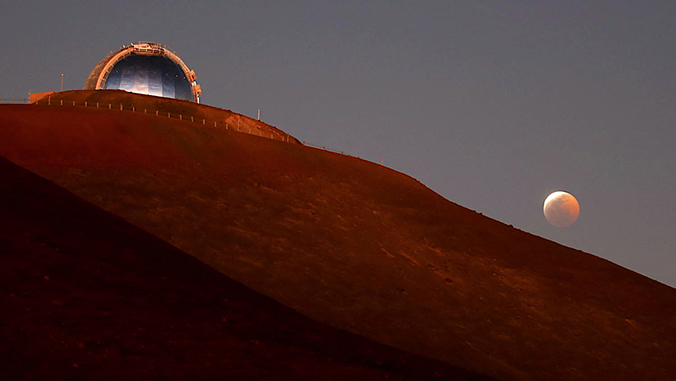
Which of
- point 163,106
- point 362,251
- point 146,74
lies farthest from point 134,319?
point 146,74

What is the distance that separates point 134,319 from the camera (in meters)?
17.3

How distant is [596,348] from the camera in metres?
27.2

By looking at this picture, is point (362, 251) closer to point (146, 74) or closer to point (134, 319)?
point (134, 319)

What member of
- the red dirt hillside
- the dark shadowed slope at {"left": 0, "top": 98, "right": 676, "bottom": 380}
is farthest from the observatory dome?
the dark shadowed slope at {"left": 0, "top": 98, "right": 676, "bottom": 380}

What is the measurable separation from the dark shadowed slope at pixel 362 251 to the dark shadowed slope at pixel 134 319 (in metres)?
2.16

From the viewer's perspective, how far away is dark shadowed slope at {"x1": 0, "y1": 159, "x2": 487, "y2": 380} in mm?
14719

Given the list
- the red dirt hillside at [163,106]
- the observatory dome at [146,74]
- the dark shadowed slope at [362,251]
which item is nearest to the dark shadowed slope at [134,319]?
the dark shadowed slope at [362,251]

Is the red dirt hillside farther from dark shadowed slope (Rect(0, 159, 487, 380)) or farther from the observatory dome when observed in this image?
dark shadowed slope (Rect(0, 159, 487, 380))

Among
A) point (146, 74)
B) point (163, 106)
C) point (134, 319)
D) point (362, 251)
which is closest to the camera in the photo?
point (134, 319)

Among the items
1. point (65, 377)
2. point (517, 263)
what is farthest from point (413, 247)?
point (65, 377)

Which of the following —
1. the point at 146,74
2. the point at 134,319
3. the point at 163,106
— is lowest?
the point at 134,319

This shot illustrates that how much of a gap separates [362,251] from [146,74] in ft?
125

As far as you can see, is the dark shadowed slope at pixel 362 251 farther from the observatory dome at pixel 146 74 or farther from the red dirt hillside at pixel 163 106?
the observatory dome at pixel 146 74

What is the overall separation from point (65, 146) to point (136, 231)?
9.89m
